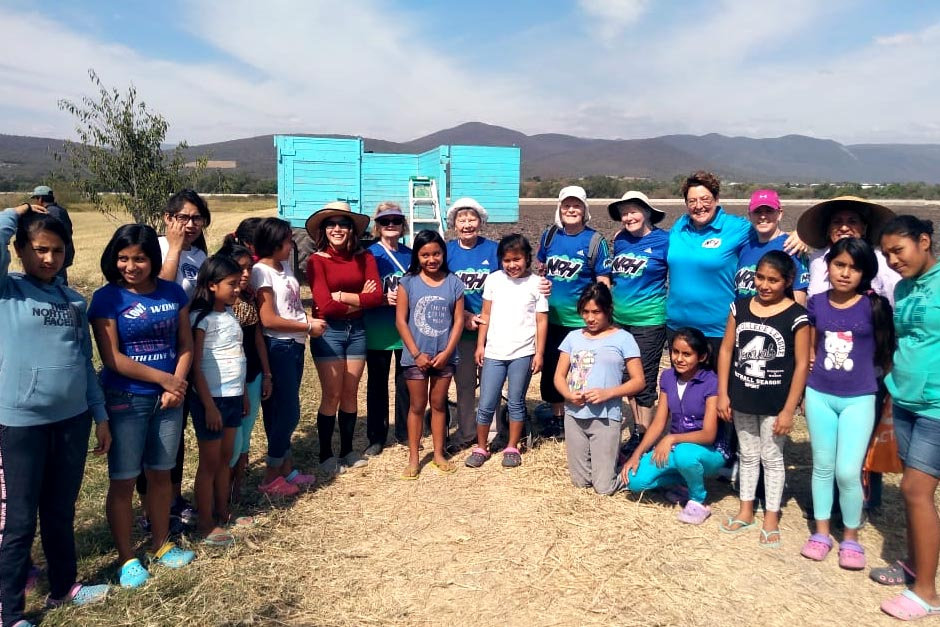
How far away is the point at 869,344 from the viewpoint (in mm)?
3244

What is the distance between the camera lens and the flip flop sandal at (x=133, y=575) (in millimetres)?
3000

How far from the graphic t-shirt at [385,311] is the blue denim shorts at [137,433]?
1669mm

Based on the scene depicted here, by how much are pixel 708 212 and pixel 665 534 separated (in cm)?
200

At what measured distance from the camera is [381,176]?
391 inches

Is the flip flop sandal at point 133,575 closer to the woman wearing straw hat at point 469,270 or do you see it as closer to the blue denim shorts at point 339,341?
the blue denim shorts at point 339,341

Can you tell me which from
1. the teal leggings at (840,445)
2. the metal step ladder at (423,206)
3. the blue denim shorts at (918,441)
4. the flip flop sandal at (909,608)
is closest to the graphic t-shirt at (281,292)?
the teal leggings at (840,445)

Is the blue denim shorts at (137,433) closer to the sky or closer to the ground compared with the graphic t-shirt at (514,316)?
closer to the ground

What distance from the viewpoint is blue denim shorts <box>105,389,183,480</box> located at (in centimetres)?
297

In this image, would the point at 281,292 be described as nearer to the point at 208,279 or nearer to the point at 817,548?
the point at 208,279

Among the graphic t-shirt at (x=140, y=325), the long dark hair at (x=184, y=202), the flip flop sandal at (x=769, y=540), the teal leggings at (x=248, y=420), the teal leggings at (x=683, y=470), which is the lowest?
the flip flop sandal at (x=769, y=540)

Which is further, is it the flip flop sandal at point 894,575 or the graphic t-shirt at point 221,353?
the graphic t-shirt at point 221,353

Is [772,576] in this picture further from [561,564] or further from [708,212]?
[708,212]

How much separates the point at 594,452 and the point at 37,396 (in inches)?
121

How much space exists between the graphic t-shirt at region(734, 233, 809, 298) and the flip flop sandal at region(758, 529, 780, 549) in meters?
1.39
